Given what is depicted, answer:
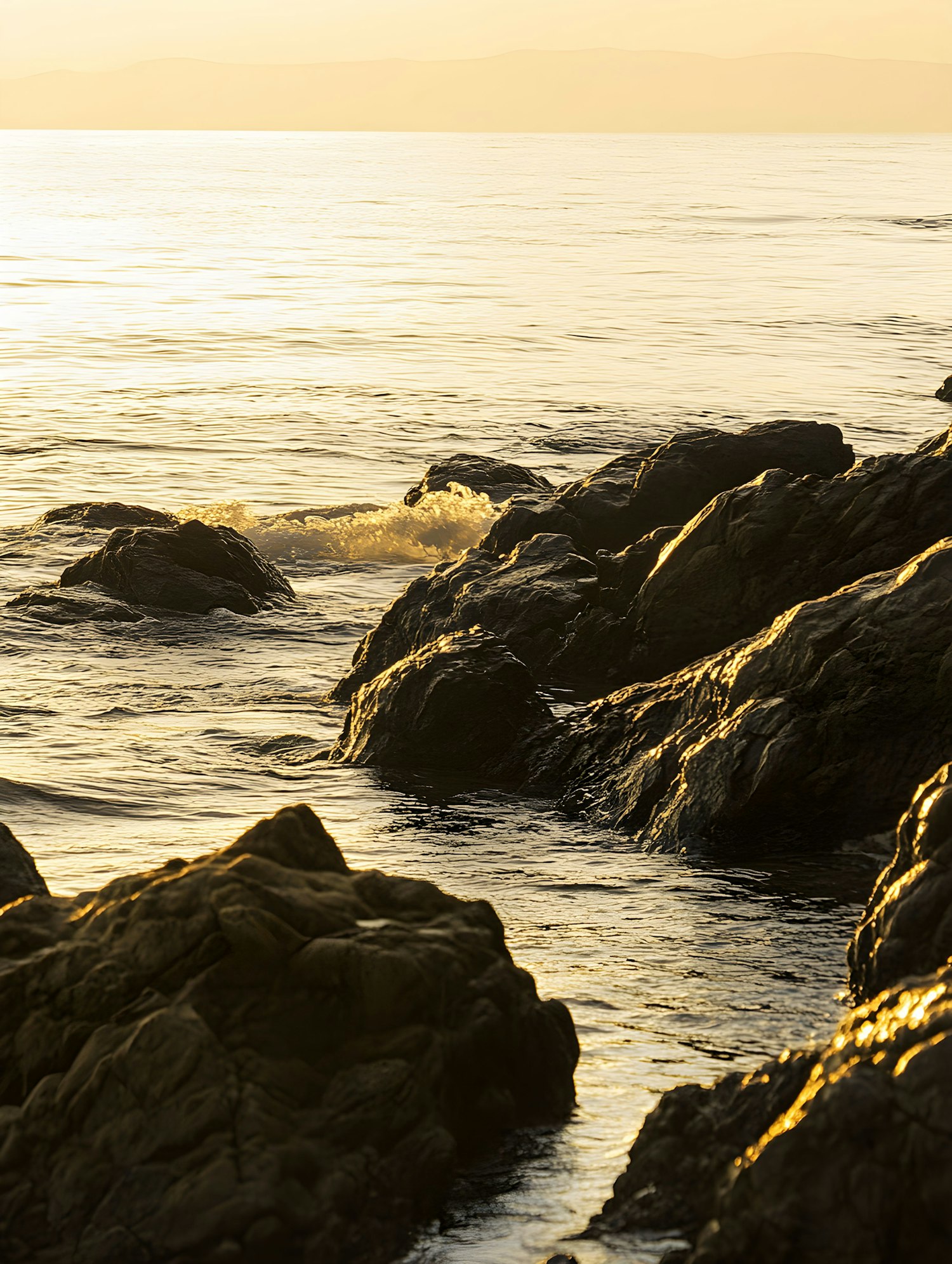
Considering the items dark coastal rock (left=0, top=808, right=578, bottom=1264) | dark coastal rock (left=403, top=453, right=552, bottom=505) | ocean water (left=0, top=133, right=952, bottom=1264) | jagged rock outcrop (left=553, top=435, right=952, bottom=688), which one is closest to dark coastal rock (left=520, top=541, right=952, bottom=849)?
ocean water (left=0, top=133, right=952, bottom=1264)

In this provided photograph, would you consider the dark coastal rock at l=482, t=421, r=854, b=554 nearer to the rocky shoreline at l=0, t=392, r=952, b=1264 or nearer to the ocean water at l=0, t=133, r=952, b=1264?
the ocean water at l=0, t=133, r=952, b=1264

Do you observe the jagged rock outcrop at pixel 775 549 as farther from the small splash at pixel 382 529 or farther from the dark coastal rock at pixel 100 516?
the dark coastal rock at pixel 100 516

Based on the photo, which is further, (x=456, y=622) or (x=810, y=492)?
(x=456, y=622)

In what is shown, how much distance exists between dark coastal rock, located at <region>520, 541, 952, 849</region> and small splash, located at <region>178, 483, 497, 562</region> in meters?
8.71

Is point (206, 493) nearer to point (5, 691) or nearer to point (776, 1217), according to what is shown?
point (5, 691)

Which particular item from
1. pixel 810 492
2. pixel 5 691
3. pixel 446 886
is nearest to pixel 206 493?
pixel 5 691

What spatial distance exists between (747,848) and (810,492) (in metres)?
3.02

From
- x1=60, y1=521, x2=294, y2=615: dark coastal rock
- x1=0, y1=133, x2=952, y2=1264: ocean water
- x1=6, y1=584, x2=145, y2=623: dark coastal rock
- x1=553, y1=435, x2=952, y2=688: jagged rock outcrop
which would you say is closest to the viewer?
x1=0, y1=133, x2=952, y2=1264: ocean water

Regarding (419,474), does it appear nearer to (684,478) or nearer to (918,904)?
(684,478)

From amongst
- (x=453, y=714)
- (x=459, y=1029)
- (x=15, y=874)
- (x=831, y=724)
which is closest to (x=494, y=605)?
(x=453, y=714)

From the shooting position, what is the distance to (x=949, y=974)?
387cm

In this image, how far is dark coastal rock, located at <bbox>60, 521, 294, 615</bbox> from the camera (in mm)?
13031

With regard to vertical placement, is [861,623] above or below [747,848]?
above

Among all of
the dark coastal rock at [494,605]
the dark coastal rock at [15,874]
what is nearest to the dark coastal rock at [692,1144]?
the dark coastal rock at [15,874]
